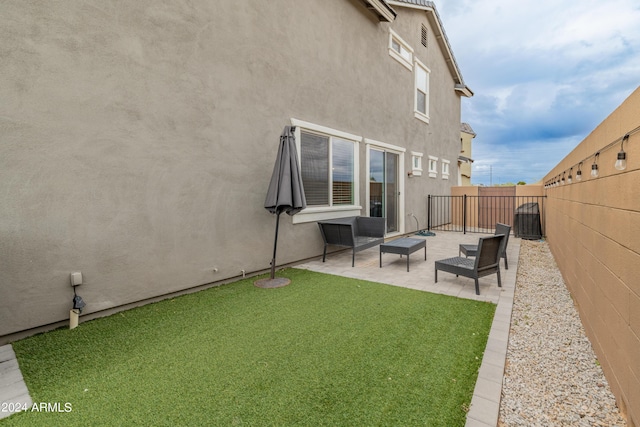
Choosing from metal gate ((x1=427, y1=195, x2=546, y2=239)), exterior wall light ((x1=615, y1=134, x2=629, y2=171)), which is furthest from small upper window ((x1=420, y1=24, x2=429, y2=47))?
exterior wall light ((x1=615, y1=134, x2=629, y2=171))

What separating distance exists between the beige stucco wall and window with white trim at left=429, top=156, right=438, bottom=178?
30.8 ft

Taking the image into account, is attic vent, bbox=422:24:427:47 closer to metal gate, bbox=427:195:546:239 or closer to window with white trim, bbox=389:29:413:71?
window with white trim, bbox=389:29:413:71

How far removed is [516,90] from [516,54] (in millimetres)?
22025

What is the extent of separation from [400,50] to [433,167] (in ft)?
17.0

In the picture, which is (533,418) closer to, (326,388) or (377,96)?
(326,388)

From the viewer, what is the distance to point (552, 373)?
247 cm

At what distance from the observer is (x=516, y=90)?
3697 cm

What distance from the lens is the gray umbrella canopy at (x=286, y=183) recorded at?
Result: 4.80m

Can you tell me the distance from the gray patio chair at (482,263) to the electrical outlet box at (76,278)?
196 inches

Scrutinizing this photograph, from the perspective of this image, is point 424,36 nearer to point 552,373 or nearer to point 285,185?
point 285,185

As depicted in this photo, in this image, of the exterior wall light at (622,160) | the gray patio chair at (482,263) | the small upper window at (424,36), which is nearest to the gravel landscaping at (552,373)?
the gray patio chair at (482,263)

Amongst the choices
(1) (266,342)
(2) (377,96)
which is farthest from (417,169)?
(1) (266,342)

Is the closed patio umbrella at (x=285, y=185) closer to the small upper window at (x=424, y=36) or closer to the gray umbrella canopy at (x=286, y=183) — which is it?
the gray umbrella canopy at (x=286, y=183)

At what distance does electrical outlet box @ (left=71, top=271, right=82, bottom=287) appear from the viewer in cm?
336
